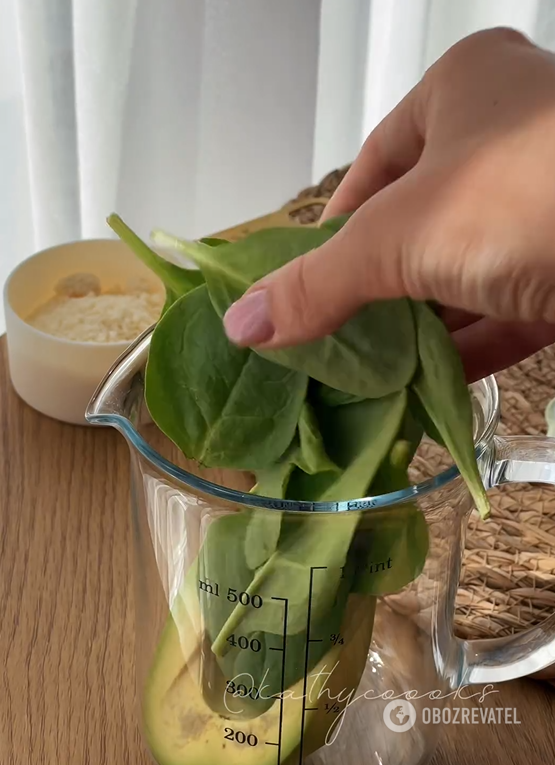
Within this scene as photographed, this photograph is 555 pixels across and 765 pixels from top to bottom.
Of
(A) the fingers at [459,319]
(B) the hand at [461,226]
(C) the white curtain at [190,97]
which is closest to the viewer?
(B) the hand at [461,226]

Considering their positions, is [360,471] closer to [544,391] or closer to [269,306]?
[269,306]

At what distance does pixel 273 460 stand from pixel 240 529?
25 millimetres

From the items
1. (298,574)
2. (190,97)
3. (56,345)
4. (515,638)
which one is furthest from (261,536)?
(190,97)

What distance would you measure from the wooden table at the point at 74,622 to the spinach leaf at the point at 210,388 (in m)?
0.17

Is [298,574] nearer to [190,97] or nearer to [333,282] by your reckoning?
[333,282]

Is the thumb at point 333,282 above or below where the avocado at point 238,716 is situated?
above

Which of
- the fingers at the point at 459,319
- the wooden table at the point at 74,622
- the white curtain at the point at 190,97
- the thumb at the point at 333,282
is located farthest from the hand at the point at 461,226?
the white curtain at the point at 190,97

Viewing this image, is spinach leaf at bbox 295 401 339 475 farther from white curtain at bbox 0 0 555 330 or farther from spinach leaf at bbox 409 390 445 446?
white curtain at bbox 0 0 555 330

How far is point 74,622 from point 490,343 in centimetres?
24

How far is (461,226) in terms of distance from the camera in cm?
24

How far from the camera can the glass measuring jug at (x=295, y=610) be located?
0.96 ft

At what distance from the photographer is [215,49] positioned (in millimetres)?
833

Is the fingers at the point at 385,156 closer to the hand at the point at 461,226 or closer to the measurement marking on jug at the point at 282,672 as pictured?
the hand at the point at 461,226

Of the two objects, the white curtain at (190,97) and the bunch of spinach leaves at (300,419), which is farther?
the white curtain at (190,97)
